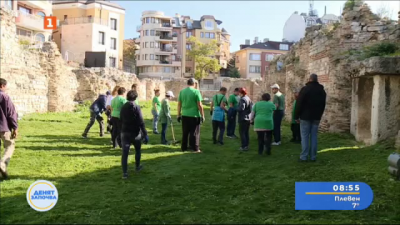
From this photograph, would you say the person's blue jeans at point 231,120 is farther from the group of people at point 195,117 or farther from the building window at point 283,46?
the building window at point 283,46

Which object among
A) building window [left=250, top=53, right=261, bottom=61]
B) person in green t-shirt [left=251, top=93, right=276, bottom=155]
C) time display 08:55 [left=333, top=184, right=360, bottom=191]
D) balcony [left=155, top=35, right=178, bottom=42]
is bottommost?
time display 08:55 [left=333, top=184, right=360, bottom=191]

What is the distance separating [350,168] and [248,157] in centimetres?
265

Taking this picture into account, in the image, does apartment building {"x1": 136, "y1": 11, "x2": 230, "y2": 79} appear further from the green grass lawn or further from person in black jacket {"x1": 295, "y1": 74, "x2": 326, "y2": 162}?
person in black jacket {"x1": 295, "y1": 74, "x2": 326, "y2": 162}

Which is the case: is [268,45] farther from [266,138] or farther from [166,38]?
[266,138]

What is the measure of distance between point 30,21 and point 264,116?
128 ft

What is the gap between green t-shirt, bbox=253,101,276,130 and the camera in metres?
9.59

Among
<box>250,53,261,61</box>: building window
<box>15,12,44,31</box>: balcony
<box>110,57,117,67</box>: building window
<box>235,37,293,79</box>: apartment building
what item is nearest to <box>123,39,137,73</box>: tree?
<box>110,57,117,67</box>: building window

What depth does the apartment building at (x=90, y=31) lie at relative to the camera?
49656 millimetres

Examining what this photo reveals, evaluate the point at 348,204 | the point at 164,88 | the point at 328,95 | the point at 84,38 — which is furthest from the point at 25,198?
the point at 84,38

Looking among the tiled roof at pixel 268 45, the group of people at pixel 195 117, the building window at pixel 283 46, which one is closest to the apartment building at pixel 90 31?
the tiled roof at pixel 268 45

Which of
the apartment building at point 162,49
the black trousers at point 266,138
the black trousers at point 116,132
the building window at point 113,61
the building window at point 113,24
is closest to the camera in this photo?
the black trousers at point 266,138

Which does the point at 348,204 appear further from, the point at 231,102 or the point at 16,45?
the point at 16,45

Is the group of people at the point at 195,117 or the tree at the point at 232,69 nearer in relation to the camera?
the group of people at the point at 195,117

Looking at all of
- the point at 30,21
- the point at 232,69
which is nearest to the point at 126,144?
the point at 30,21
